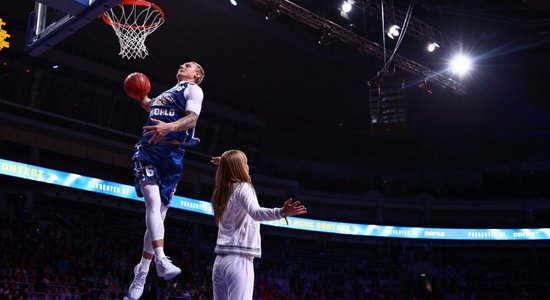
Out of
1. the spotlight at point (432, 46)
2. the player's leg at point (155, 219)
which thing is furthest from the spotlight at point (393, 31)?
the player's leg at point (155, 219)

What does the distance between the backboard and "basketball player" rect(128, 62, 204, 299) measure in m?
1.56

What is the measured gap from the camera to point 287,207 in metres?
4.15

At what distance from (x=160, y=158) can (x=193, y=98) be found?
0.62 m

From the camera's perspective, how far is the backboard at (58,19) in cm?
614

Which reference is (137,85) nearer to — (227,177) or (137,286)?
(227,177)

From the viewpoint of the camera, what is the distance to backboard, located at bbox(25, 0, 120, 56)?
20.1 ft

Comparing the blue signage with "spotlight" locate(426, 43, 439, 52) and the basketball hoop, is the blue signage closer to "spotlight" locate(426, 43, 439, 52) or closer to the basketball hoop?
"spotlight" locate(426, 43, 439, 52)

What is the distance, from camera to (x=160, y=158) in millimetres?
5117

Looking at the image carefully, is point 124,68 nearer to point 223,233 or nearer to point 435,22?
point 435,22

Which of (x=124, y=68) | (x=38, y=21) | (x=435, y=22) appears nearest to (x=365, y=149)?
(x=435, y=22)

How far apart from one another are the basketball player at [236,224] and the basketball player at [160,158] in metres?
0.59

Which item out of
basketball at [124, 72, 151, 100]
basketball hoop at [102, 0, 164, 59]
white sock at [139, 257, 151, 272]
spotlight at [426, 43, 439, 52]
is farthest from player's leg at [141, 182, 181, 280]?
spotlight at [426, 43, 439, 52]

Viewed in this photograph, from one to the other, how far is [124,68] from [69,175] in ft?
22.8

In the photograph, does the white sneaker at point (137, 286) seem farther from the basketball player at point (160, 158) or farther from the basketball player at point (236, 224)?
the basketball player at point (236, 224)
